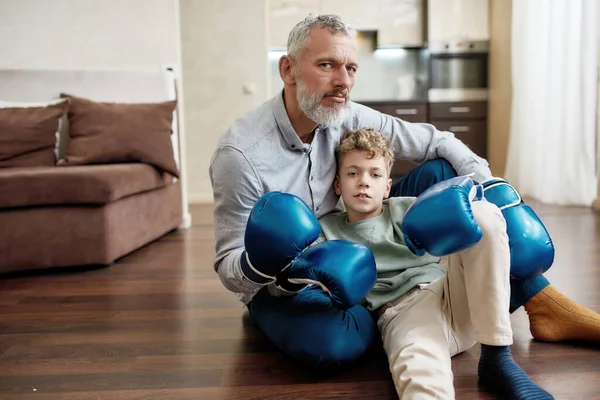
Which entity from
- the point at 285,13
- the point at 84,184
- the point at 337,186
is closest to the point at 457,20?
the point at 285,13

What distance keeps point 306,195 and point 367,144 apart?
0.76 ft

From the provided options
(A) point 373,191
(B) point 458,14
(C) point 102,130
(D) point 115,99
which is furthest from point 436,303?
(B) point 458,14

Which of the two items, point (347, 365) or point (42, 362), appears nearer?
point (347, 365)

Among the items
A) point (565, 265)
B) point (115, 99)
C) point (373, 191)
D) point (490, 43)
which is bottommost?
point (565, 265)

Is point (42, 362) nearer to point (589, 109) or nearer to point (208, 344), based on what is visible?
point (208, 344)

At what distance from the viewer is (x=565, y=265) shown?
2621 mm

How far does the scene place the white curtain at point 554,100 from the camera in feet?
14.0

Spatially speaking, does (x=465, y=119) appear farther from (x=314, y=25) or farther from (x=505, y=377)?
(x=505, y=377)

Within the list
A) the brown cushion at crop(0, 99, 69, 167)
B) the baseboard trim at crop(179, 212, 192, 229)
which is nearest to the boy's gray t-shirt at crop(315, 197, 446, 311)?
the brown cushion at crop(0, 99, 69, 167)

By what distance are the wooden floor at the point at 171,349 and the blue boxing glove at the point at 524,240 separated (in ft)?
0.88

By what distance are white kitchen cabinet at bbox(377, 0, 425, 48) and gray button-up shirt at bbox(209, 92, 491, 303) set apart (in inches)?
184

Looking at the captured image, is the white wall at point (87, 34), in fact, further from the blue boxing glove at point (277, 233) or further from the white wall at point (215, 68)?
the blue boxing glove at point (277, 233)

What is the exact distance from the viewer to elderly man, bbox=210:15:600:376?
1.52 meters

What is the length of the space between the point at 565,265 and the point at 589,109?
208 cm
